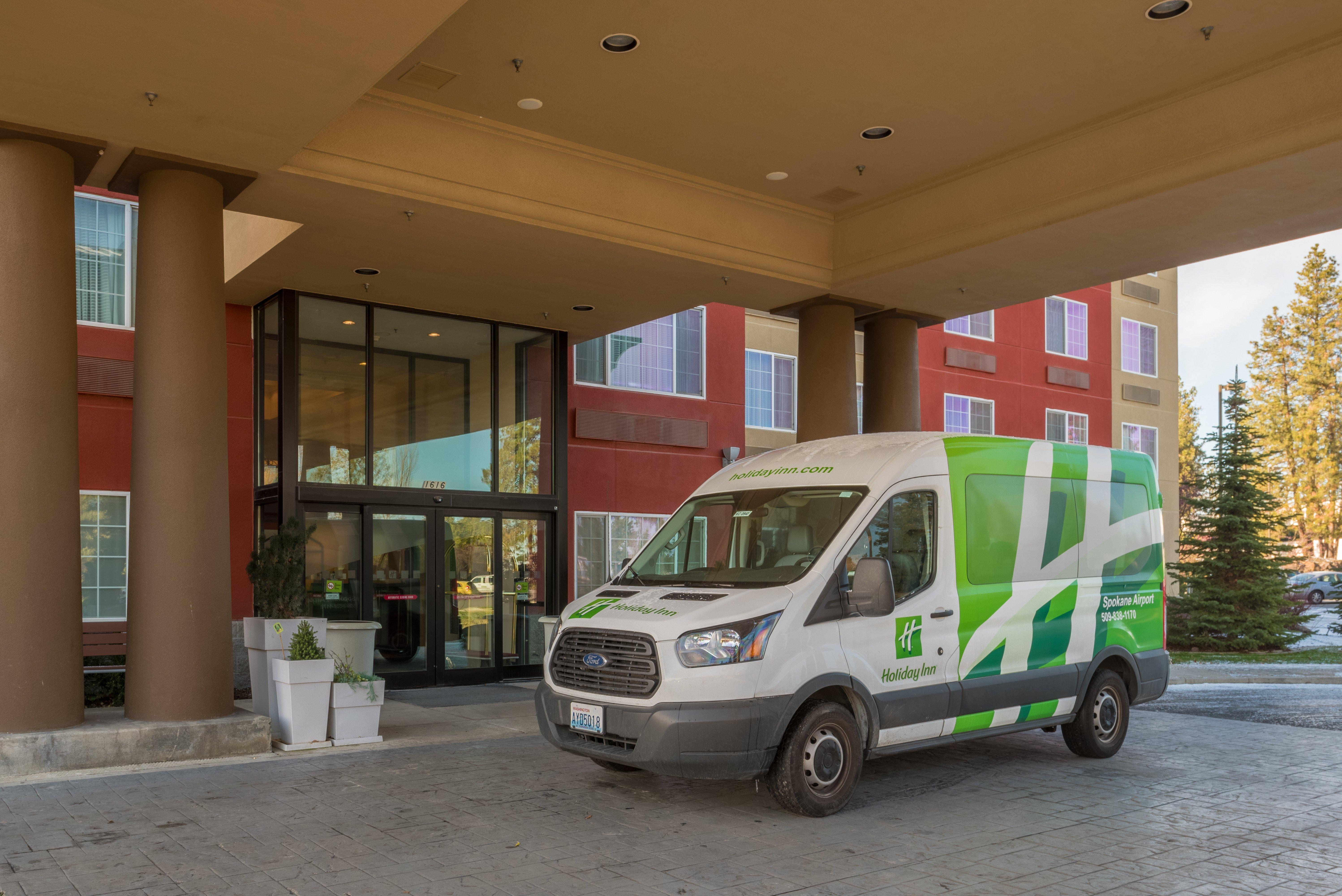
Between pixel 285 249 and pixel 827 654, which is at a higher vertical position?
pixel 285 249

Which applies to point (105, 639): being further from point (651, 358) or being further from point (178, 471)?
point (651, 358)

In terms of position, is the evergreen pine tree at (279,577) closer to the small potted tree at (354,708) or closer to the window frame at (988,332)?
the small potted tree at (354,708)

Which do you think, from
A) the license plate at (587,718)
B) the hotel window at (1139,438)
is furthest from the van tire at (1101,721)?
the hotel window at (1139,438)

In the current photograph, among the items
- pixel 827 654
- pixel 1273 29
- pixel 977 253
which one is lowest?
pixel 827 654

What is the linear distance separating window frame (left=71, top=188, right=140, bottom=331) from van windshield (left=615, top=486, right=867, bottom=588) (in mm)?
7895

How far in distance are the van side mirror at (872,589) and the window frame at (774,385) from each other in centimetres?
1290

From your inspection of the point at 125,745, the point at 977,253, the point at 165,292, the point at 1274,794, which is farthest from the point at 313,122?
the point at 1274,794

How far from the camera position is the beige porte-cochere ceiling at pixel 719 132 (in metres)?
7.61

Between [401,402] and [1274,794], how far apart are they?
416 inches

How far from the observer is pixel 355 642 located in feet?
37.3

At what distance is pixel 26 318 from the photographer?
8.36 meters

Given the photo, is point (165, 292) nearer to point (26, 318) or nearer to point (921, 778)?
point (26, 318)

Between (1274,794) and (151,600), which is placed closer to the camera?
(1274,794)

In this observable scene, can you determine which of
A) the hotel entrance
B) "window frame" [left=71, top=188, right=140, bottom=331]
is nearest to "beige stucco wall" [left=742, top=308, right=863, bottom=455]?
the hotel entrance
